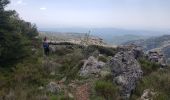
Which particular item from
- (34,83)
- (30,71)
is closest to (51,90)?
(34,83)

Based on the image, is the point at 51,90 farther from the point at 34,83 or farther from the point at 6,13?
the point at 6,13

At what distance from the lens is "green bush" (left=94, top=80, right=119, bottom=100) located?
12575 millimetres

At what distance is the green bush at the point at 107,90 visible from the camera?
12.6 m

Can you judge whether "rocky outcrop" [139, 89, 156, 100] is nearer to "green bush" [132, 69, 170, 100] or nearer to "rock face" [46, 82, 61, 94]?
"green bush" [132, 69, 170, 100]

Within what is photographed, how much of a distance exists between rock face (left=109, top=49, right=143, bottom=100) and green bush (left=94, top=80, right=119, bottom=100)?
0.45 meters

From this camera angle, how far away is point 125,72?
14344mm

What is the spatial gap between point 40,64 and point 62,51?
8.84 m

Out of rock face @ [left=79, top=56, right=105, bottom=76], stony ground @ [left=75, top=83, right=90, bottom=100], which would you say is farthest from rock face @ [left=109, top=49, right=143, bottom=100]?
stony ground @ [left=75, top=83, right=90, bottom=100]

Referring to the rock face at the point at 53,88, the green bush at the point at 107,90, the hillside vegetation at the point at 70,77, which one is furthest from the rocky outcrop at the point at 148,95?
the rock face at the point at 53,88

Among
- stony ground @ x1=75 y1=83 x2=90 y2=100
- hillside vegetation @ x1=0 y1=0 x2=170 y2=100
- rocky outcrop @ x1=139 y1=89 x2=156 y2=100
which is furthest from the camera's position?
hillside vegetation @ x1=0 y1=0 x2=170 y2=100

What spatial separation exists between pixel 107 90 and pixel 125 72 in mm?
1868

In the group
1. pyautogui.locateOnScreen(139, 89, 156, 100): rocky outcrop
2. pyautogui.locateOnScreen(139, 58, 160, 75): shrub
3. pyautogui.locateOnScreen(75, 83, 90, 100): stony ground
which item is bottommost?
pyautogui.locateOnScreen(75, 83, 90, 100): stony ground

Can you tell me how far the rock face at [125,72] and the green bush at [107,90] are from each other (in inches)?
17.6

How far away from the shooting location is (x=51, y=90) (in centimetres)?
1301
